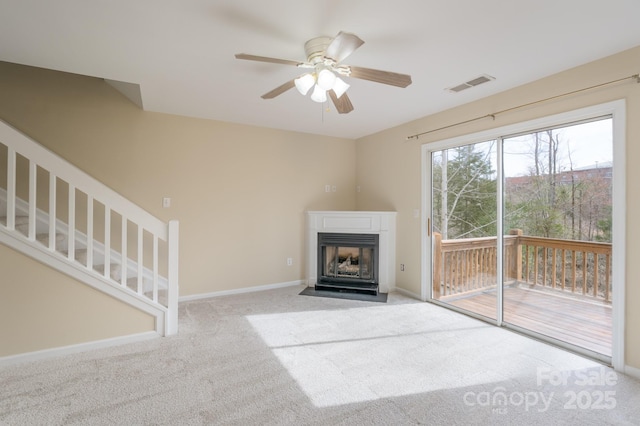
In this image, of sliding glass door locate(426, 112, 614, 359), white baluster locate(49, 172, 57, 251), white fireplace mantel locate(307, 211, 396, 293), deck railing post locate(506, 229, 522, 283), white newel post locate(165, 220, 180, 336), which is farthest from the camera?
white fireplace mantel locate(307, 211, 396, 293)

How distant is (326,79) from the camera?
6.46 ft

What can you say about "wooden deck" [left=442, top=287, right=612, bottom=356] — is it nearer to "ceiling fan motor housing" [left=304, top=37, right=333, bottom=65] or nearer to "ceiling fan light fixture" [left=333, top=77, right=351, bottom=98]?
"ceiling fan light fixture" [left=333, top=77, right=351, bottom=98]

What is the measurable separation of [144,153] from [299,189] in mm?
2163

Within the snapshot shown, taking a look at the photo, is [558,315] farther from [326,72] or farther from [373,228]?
[326,72]

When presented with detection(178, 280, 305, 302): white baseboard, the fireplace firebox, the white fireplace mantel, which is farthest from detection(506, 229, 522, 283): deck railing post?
detection(178, 280, 305, 302): white baseboard

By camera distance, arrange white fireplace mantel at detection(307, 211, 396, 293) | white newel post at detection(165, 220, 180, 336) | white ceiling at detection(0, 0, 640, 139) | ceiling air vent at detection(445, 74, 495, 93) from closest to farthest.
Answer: white ceiling at detection(0, 0, 640, 139), ceiling air vent at detection(445, 74, 495, 93), white newel post at detection(165, 220, 180, 336), white fireplace mantel at detection(307, 211, 396, 293)

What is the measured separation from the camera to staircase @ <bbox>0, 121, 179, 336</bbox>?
2416mm

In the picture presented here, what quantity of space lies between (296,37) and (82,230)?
319cm

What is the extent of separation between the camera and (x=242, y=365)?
7.84 ft

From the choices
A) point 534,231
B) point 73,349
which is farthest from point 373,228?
point 73,349

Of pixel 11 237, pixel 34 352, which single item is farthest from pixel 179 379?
pixel 11 237

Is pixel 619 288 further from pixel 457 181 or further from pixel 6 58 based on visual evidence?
pixel 6 58

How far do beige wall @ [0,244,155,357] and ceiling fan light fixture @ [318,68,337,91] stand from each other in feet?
8.41

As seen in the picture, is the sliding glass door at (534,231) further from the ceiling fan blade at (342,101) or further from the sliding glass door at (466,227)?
the ceiling fan blade at (342,101)
